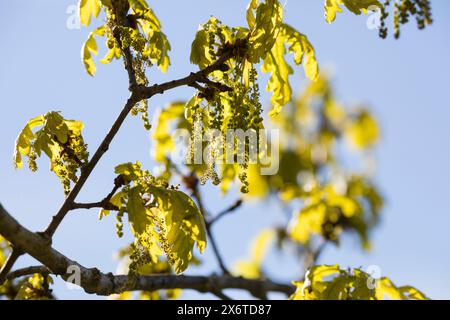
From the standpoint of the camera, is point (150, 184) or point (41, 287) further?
point (41, 287)

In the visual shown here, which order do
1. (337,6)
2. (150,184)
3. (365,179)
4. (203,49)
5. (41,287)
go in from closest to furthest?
(150,184) → (203,49) → (337,6) → (41,287) → (365,179)

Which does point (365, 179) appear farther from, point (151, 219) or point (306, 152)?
point (151, 219)

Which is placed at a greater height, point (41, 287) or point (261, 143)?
point (261, 143)

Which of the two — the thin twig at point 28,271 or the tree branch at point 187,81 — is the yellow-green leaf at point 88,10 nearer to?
the tree branch at point 187,81

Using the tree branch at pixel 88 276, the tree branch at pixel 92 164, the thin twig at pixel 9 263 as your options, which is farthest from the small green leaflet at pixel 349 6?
the thin twig at pixel 9 263

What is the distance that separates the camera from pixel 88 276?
2.86 meters

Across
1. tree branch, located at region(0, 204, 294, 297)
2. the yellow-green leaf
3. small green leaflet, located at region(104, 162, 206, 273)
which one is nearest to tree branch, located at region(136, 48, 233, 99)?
small green leaflet, located at region(104, 162, 206, 273)

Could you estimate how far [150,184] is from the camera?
2.97 metres

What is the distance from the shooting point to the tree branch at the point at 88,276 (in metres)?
2.46

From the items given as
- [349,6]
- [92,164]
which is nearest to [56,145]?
[92,164]

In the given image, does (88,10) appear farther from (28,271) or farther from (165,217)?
(28,271)

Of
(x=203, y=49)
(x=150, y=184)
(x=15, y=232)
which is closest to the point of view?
(x=15, y=232)
